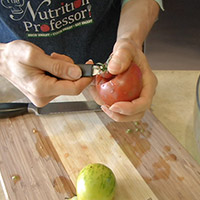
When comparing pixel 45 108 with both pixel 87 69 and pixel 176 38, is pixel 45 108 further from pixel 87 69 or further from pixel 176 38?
pixel 176 38

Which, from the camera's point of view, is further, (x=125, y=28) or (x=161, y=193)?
(x=125, y=28)

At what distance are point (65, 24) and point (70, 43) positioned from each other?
11 cm

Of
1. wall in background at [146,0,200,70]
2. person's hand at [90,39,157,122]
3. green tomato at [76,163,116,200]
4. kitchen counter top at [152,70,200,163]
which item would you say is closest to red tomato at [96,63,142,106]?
person's hand at [90,39,157,122]

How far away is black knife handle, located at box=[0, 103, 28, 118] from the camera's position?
1121 millimetres

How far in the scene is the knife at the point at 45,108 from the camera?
1125 mm

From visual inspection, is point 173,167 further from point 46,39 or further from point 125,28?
point 46,39

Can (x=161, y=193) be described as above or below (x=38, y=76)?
below

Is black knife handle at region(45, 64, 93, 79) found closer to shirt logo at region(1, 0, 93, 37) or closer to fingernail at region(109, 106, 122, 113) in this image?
fingernail at region(109, 106, 122, 113)

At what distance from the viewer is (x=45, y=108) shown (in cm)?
115

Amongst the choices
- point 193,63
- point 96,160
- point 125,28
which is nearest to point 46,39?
point 125,28

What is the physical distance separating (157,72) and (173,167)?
722 millimetres

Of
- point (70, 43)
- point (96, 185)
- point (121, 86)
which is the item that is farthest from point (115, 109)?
point (70, 43)

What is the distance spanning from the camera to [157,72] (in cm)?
156

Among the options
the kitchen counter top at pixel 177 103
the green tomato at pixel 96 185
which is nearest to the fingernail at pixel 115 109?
the green tomato at pixel 96 185
